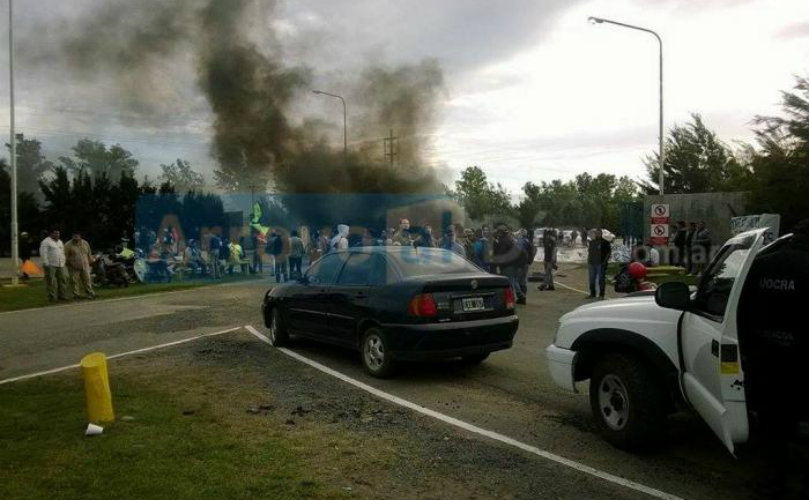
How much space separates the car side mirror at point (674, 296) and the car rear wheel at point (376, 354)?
9.67 ft

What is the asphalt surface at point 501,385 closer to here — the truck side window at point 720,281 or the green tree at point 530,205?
the truck side window at point 720,281

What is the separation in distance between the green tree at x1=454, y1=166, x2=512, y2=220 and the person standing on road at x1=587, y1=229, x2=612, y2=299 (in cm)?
5400

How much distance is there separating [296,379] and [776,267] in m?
4.53

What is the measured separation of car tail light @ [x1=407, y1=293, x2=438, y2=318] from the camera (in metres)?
5.88

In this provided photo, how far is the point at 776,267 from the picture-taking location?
3.32m

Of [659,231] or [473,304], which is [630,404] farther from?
[659,231]

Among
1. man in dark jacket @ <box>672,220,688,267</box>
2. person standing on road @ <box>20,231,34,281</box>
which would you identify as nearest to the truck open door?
man in dark jacket @ <box>672,220,688,267</box>

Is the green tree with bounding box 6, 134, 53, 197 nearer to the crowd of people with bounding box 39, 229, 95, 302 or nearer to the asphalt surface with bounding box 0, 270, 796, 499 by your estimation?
the crowd of people with bounding box 39, 229, 95, 302

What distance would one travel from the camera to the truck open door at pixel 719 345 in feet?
10.7

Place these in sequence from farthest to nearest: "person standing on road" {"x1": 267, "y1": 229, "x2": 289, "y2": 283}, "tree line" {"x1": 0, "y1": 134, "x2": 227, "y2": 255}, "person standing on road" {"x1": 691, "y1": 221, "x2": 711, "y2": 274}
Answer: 1. "tree line" {"x1": 0, "y1": 134, "x2": 227, "y2": 255}
2. "person standing on road" {"x1": 267, "y1": 229, "x2": 289, "y2": 283}
3. "person standing on road" {"x1": 691, "y1": 221, "x2": 711, "y2": 274}

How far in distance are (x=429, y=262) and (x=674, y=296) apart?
128 inches

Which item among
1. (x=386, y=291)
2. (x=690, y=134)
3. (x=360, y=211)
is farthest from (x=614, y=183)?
(x=386, y=291)

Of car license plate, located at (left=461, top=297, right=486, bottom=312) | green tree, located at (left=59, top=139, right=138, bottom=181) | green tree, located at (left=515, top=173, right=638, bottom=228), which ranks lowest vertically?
car license plate, located at (left=461, top=297, right=486, bottom=312)

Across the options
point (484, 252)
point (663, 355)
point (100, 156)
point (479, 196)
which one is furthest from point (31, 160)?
point (663, 355)
